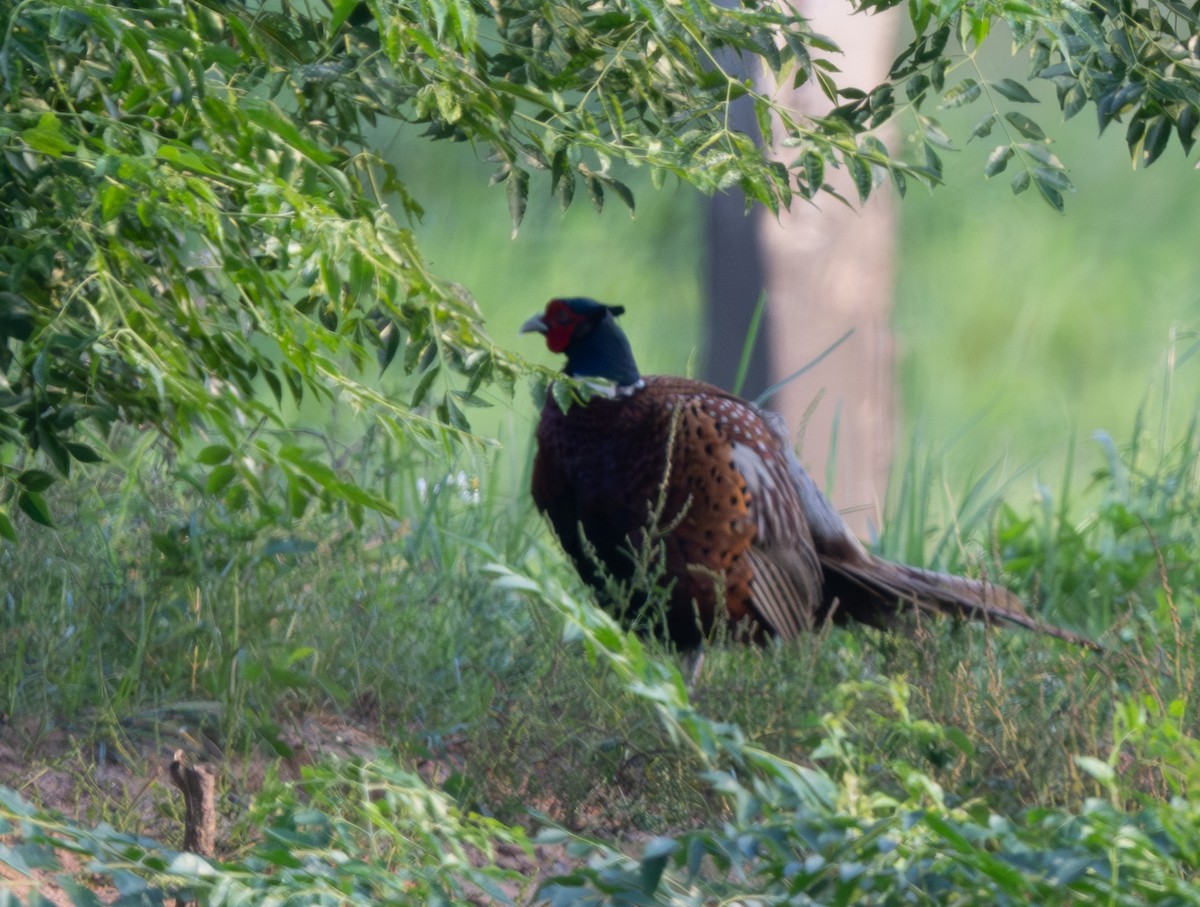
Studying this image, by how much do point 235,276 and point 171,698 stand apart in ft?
4.29

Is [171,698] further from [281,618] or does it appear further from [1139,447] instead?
[1139,447]

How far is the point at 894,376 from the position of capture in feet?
19.6

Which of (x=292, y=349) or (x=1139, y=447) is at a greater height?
(x=292, y=349)

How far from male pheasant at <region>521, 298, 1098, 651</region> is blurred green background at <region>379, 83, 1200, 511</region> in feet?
14.3

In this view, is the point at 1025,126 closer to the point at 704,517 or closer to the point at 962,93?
the point at 962,93

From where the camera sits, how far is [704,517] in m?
3.88

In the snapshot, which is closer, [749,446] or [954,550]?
[749,446]

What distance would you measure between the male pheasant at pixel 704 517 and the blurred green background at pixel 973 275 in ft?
14.3

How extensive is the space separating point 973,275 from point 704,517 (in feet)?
23.1

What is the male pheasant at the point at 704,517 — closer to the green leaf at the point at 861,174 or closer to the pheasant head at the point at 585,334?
the pheasant head at the point at 585,334

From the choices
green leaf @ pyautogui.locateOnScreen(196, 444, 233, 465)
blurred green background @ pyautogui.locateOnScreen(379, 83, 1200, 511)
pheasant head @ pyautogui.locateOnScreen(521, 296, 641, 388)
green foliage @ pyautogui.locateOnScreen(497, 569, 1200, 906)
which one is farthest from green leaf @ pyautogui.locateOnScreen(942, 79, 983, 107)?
blurred green background @ pyautogui.locateOnScreen(379, 83, 1200, 511)

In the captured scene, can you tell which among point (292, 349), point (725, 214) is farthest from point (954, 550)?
point (292, 349)

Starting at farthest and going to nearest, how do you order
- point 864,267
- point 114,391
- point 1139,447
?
1. point 864,267
2. point 1139,447
3. point 114,391

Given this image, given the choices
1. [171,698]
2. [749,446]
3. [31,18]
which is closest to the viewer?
[31,18]
